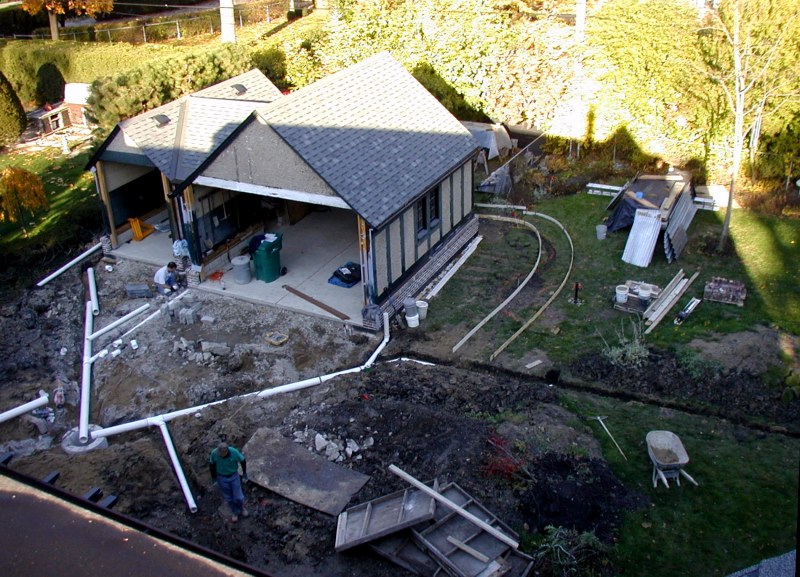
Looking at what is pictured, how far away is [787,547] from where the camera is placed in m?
10.8

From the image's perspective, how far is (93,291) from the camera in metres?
19.3

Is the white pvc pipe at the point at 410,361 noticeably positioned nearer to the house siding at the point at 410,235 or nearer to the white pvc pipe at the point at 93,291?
the house siding at the point at 410,235

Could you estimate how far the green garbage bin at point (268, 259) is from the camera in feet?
62.2

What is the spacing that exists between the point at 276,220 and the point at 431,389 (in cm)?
980

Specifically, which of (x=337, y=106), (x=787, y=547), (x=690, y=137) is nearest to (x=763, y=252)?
(x=690, y=137)

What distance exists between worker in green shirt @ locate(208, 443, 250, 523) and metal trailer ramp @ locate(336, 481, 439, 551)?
67.3 inches

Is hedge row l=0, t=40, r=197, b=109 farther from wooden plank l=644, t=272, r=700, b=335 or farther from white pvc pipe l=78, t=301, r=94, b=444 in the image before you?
wooden plank l=644, t=272, r=700, b=335

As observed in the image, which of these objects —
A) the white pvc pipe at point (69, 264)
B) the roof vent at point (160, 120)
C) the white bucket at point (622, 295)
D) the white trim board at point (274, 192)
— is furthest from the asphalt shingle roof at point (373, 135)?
the white pvc pipe at point (69, 264)

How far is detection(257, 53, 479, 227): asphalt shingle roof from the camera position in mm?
16766

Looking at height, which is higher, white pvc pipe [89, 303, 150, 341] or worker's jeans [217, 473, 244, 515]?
worker's jeans [217, 473, 244, 515]

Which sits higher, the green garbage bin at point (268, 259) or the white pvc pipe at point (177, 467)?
the green garbage bin at point (268, 259)

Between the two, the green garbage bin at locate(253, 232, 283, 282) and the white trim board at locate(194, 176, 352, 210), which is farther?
the green garbage bin at locate(253, 232, 283, 282)

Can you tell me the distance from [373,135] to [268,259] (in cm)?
416

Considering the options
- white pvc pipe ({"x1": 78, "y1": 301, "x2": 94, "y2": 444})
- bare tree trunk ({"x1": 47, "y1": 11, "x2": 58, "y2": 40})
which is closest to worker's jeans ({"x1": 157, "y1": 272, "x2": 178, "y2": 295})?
white pvc pipe ({"x1": 78, "y1": 301, "x2": 94, "y2": 444})
